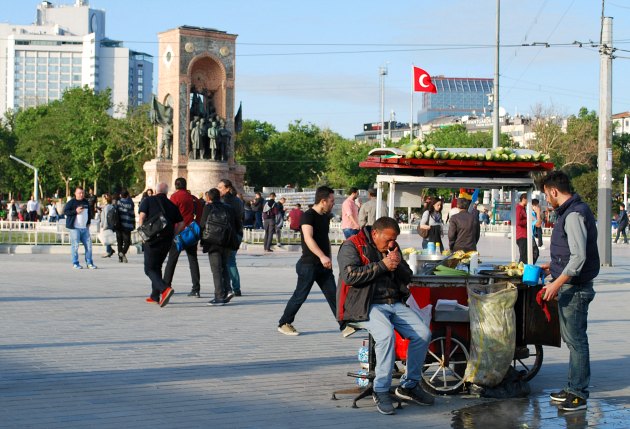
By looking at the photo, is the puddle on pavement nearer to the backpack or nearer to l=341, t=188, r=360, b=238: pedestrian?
l=341, t=188, r=360, b=238: pedestrian

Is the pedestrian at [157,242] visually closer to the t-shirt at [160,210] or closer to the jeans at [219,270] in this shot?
the t-shirt at [160,210]

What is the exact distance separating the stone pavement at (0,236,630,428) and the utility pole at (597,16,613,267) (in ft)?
27.5

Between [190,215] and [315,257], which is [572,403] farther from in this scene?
[190,215]

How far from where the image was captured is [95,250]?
28.0 m

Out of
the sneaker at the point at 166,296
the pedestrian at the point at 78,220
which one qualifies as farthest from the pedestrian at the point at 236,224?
the pedestrian at the point at 78,220

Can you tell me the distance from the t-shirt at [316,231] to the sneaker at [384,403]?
378cm

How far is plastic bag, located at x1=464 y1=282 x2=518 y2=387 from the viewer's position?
27.5 ft

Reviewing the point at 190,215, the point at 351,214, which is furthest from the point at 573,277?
the point at 351,214

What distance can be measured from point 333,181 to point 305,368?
297ft

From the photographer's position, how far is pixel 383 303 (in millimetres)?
8023

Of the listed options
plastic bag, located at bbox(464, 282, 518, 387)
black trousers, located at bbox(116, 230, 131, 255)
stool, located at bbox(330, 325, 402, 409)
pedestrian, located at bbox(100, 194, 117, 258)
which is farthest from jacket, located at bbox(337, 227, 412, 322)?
black trousers, located at bbox(116, 230, 131, 255)

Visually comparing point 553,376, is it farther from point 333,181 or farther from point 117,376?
point 333,181

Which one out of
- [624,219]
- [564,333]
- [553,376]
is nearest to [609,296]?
[553,376]

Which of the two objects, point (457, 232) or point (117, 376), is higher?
point (457, 232)
